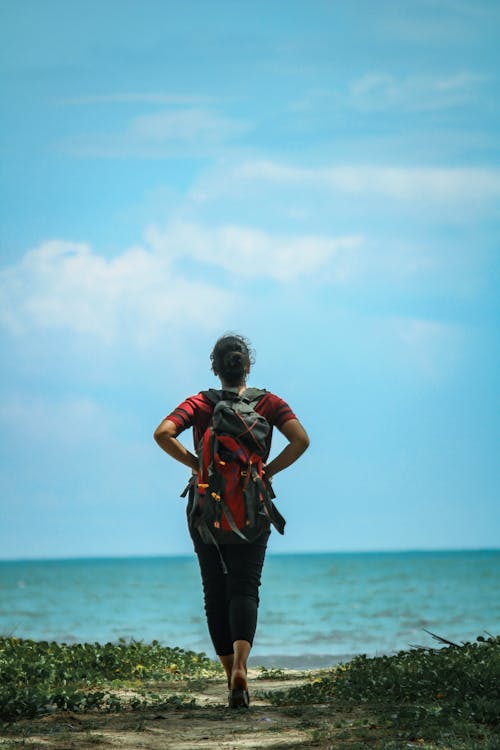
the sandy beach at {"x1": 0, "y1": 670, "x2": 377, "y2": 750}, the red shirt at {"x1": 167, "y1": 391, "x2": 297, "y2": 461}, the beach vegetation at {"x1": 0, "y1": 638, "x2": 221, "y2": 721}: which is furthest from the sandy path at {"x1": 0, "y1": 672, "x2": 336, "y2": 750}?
the red shirt at {"x1": 167, "y1": 391, "x2": 297, "y2": 461}

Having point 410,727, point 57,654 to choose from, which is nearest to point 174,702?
point 410,727

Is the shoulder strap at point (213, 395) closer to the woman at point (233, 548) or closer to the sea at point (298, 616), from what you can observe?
the woman at point (233, 548)

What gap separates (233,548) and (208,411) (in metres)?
1.09

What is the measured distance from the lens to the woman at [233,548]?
7.63 metres

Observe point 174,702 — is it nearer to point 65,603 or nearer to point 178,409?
point 178,409

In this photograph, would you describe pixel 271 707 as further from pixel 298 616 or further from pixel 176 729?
pixel 298 616

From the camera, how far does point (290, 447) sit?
796 cm

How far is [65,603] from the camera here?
48.9 m

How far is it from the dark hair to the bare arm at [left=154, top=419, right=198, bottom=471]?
607 millimetres

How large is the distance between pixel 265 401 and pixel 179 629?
22.9 metres

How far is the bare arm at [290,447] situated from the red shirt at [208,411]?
0.22ft

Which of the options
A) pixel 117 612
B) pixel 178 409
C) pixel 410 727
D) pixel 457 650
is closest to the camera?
pixel 410 727

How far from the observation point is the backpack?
7.64 m

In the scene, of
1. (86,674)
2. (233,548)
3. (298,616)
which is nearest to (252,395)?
(233,548)
